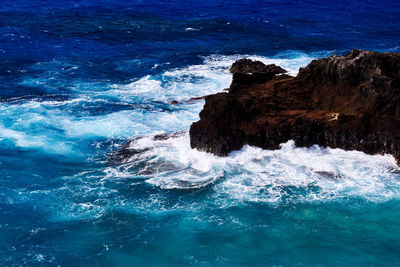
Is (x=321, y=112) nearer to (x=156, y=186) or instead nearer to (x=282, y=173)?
(x=282, y=173)

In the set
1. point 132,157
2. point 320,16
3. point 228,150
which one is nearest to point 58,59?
point 132,157

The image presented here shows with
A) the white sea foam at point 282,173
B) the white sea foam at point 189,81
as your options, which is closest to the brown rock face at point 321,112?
the white sea foam at point 282,173

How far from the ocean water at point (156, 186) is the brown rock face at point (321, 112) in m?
0.37

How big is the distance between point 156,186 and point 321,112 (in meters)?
5.82

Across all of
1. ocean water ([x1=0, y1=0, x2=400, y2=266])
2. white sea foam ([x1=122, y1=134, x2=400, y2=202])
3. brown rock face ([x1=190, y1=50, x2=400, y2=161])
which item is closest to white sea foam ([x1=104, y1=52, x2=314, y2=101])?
ocean water ([x1=0, y1=0, x2=400, y2=266])

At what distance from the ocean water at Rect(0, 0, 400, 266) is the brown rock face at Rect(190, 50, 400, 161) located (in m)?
0.37

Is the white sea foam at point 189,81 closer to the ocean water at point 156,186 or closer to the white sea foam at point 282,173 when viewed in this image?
the ocean water at point 156,186

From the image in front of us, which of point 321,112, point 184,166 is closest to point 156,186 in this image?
point 184,166

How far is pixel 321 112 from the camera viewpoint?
1342 centimetres

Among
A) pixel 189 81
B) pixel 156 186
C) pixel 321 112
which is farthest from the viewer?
pixel 189 81

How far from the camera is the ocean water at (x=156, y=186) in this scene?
9297 mm

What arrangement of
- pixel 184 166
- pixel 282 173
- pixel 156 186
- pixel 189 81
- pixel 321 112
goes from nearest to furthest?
pixel 156 186, pixel 282 173, pixel 184 166, pixel 321 112, pixel 189 81

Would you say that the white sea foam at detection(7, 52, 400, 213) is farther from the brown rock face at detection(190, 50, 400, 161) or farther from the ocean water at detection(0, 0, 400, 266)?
the brown rock face at detection(190, 50, 400, 161)

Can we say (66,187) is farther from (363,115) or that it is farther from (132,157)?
(363,115)
